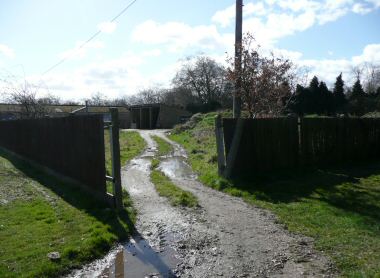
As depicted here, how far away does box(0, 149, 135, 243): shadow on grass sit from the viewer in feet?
24.4

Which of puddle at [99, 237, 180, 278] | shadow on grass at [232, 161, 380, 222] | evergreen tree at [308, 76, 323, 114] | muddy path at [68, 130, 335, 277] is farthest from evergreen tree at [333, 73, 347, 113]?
puddle at [99, 237, 180, 278]

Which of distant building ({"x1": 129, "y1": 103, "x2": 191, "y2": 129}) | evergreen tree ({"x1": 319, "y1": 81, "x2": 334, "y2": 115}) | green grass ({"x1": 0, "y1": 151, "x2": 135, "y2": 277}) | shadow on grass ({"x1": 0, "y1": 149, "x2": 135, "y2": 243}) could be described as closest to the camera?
green grass ({"x1": 0, "y1": 151, "x2": 135, "y2": 277})

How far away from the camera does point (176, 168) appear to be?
1506cm

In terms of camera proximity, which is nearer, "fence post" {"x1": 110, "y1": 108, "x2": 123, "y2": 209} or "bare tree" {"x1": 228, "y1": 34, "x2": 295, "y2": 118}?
"fence post" {"x1": 110, "y1": 108, "x2": 123, "y2": 209}

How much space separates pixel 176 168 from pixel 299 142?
14.7 ft

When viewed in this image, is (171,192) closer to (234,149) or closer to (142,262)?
(234,149)

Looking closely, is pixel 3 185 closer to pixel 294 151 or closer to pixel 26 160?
pixel 26 160

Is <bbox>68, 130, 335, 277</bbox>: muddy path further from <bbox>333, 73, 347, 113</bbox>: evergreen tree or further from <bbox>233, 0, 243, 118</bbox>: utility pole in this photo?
<bbox>333, 73, 347, 113</bbox>: evergreen tree

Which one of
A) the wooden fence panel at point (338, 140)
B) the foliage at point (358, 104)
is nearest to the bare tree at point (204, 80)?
the foliage at point (358, 104)

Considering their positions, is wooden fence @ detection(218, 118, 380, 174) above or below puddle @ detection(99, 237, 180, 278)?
above

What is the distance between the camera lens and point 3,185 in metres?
12.2

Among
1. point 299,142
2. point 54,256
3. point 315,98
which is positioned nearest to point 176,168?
point 299,142

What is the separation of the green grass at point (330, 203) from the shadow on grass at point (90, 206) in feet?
9.51

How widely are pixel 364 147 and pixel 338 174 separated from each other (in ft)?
16.9
